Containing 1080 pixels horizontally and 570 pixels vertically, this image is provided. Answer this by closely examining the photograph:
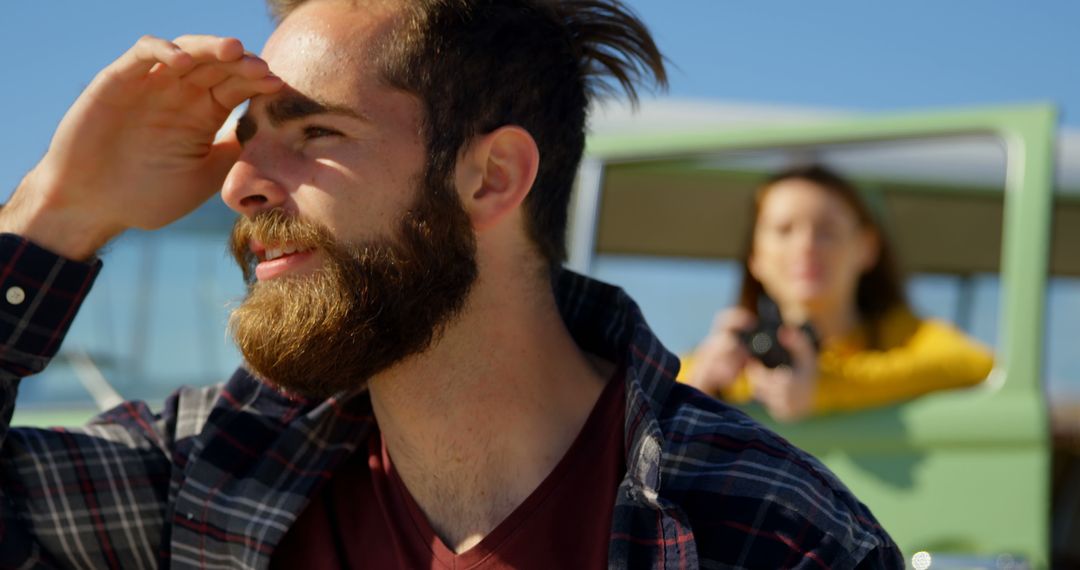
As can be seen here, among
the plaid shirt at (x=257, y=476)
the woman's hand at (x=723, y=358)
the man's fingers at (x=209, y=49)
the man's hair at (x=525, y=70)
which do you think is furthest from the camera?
the woman's hand at (x=723, y=358)

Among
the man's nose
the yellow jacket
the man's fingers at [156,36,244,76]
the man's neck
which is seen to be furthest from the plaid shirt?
the yellow jacket

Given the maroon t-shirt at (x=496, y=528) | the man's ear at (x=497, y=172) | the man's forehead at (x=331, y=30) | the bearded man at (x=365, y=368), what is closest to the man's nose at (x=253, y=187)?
the bearded man at (x=365, y=368)

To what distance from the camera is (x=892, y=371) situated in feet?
11.2

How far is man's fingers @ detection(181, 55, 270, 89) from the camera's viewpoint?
213 cm

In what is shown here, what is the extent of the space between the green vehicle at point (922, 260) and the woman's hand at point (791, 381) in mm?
39

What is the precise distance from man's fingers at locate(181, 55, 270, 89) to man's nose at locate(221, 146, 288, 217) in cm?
14

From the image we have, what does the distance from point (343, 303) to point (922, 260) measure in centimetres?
276

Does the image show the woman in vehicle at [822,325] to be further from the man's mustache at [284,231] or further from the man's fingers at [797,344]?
the man's mustache at [284,231]

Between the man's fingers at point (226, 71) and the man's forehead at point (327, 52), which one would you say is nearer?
the man's fingers at point (226, 71)

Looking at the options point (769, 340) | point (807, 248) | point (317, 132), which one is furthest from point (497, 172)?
point (807, 248)

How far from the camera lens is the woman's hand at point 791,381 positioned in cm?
333

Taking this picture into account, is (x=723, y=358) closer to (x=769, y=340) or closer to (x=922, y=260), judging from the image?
(x=769, y=340)

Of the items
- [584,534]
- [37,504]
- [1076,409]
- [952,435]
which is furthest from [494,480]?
[1076,409]

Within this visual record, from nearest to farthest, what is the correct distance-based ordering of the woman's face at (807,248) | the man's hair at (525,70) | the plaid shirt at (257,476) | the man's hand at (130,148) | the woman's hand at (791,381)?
1. the plaid shirt at (257,476)
2. the man's hand at (130,148)
3. the man's hair at (525,70)
4. the woman's hand at (791,381)
5. the woman's face at (807,248)
